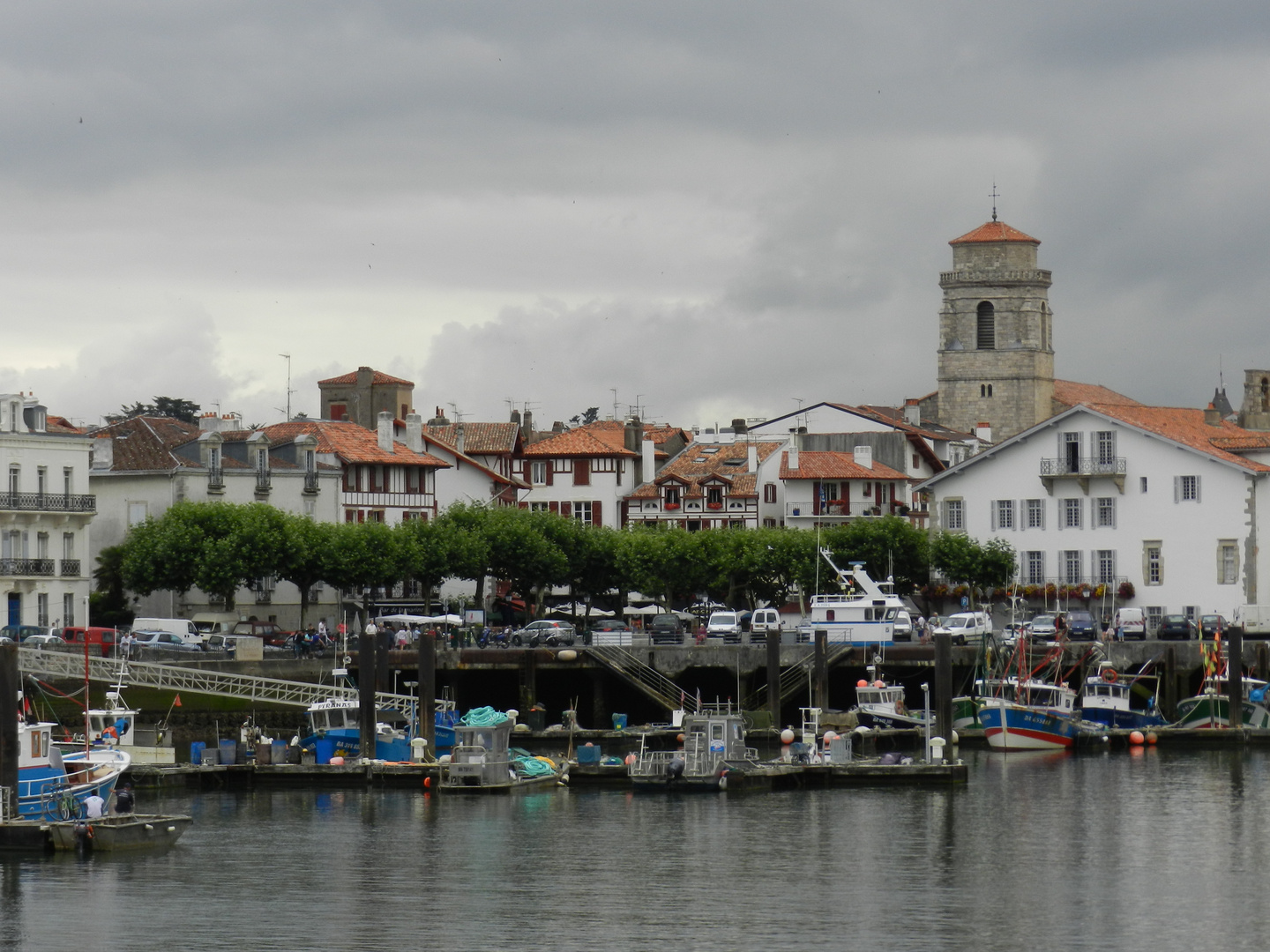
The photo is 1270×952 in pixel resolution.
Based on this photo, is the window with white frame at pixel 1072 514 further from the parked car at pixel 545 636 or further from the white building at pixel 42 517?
the white building at pixel 42 517

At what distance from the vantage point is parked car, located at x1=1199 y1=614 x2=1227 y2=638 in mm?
97875

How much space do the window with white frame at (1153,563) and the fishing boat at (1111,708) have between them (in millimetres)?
20261

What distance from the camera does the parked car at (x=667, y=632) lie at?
9688cm

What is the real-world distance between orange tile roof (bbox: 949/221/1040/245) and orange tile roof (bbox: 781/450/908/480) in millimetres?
57001

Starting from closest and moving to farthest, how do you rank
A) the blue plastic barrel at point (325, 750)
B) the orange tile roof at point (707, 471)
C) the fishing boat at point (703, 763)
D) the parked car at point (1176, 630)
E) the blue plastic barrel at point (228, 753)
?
the fishing boat at point (703, 763) → the blue plastic barrel at point (228, 753) → the blue plastic barrel at point (325, 750) → the parked car at point (1176, 630) → the orange tile roof at point (707, 471)

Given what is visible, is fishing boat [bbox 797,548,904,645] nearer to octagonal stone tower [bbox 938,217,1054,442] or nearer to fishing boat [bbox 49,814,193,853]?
fishing boat [bbox 49,814,193,853]

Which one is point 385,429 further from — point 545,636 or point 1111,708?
point 1111,708

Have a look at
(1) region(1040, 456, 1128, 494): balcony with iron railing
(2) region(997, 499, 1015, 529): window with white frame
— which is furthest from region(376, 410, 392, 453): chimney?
(1) region(1040, 456, 1128, 494): balcony with iron railing

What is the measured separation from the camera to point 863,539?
379 ft

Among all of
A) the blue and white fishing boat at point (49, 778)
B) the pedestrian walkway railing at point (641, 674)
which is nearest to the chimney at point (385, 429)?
the pedestrian walkway railing at point (641, 674)

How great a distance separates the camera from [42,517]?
104 m

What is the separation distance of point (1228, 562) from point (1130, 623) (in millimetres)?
8881

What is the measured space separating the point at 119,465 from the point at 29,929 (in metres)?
67.1

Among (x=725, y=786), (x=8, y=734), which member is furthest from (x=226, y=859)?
(x=725, y=786)
